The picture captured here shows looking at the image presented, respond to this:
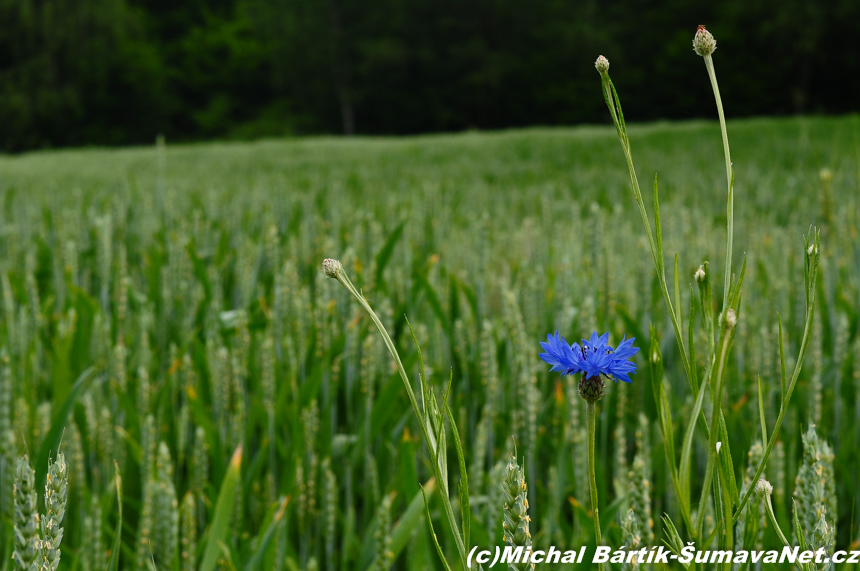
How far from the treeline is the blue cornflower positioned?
25267mm

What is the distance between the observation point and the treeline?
25.0m

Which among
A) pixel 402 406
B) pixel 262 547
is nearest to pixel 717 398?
pixel 262 547

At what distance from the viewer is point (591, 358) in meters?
0.35

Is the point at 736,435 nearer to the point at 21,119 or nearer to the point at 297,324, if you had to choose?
the point at 297,324

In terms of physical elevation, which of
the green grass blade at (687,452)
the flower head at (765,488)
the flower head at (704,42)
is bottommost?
the flower head at (765,488)

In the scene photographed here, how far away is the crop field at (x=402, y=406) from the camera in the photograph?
542 mm

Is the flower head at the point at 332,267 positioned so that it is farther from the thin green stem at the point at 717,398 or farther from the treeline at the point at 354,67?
the treeline at the point at 354,67

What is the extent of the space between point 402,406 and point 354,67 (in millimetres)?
28945

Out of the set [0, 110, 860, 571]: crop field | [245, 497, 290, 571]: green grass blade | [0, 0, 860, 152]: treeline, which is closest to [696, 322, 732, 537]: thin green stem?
[0, 110, 860, 571]: crop field

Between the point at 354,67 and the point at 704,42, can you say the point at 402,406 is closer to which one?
the point at 704,42

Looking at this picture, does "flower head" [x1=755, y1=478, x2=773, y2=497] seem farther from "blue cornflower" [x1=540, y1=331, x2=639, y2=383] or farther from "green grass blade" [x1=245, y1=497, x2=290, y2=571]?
"green grass blade" [x1=245, y1=497, x2=290, y2=571]

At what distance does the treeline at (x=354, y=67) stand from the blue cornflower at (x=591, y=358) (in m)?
25.3

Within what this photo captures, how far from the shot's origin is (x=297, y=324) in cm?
123

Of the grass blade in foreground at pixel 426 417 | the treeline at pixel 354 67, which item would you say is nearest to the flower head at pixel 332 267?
the grass blade in foreground at pixel 426 417
